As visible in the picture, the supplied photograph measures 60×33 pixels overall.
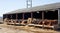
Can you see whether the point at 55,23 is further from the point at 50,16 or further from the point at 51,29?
the point at 50,16

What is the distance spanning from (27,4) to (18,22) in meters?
28.2

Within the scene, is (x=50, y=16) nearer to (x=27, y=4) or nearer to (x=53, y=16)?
(x=53, y=16)

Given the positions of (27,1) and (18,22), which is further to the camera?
(27,1)

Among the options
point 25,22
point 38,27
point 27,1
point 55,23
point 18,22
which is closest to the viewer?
point 55,23

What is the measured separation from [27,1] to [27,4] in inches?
52.8

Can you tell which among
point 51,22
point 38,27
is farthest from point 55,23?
point 38,27

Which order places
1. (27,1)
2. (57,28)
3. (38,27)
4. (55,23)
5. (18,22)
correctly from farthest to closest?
(27,1)
(18,22)
(38,27)
(55,23)
(57,28)

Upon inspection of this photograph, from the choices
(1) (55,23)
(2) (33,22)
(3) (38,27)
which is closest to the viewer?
(1) (55,23)

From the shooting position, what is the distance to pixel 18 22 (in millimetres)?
32938

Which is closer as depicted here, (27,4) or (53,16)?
(53,16)

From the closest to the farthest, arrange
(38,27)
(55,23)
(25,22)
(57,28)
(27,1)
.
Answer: (57,28), (55,23), (38,27), (25,22), (27,1)

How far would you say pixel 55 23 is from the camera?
22.4 m

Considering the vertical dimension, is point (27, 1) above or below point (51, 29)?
above

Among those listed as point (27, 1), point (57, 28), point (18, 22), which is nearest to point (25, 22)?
point (18, 22)
